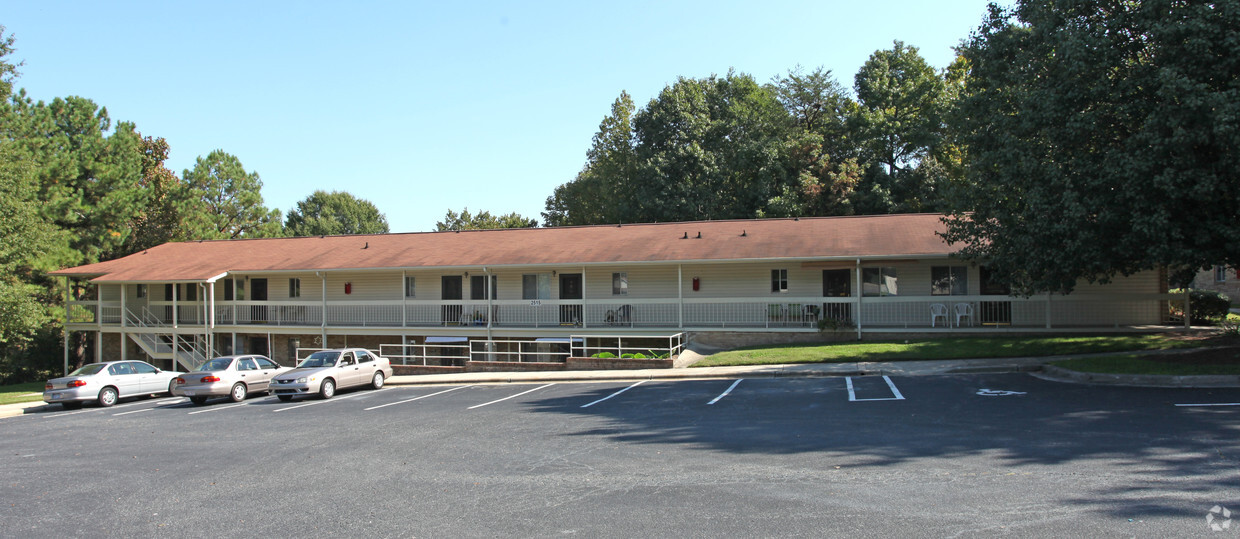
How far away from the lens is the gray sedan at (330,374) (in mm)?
18984

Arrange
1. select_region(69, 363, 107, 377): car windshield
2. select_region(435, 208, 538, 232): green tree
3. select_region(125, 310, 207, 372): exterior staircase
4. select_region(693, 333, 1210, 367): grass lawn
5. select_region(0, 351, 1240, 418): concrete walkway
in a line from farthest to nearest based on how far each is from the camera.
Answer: select_region(435, 208, 538, 232): green tree
select_region(125, 310, 207, 372): exterior staircase
select_region(69, 363, 107, 377): car windshield
select_region(693, 333, 1210, 367): grass lawn
select_region(0, 351, 1240, 418): concrete walkway

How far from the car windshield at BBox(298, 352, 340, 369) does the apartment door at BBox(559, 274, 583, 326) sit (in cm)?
883

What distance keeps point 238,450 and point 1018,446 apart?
11216mm

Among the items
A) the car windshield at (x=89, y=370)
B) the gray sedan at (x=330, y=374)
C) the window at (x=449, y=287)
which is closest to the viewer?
the gray sedan at (x=330, y=374)

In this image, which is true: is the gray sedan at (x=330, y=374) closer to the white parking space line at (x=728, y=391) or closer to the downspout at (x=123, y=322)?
the white parking space line at (x=728, y=391)

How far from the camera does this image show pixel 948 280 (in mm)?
24328

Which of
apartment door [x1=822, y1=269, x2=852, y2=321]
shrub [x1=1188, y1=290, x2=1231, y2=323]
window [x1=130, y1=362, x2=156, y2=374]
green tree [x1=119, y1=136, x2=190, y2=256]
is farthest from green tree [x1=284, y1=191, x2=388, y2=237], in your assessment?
shrub [x1=1188, y1=290, x2=1231, y2=323]

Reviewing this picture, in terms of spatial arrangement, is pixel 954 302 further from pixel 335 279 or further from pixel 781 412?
pixel 335 279

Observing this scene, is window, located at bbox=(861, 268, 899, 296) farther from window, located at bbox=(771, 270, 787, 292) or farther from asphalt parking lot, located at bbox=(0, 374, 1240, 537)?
asphalt parking lot, located at bbox=(0, 374, 1240, 537)

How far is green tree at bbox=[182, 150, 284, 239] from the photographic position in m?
46.0

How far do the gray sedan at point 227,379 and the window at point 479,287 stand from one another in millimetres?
8513

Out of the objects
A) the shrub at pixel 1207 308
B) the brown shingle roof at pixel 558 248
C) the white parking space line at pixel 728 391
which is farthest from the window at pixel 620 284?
the shrub at pixel 1207 308

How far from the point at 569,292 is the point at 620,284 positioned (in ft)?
6.52

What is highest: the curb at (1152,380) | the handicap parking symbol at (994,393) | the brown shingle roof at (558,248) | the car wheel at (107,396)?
the brown shingle roof at (558,248)
